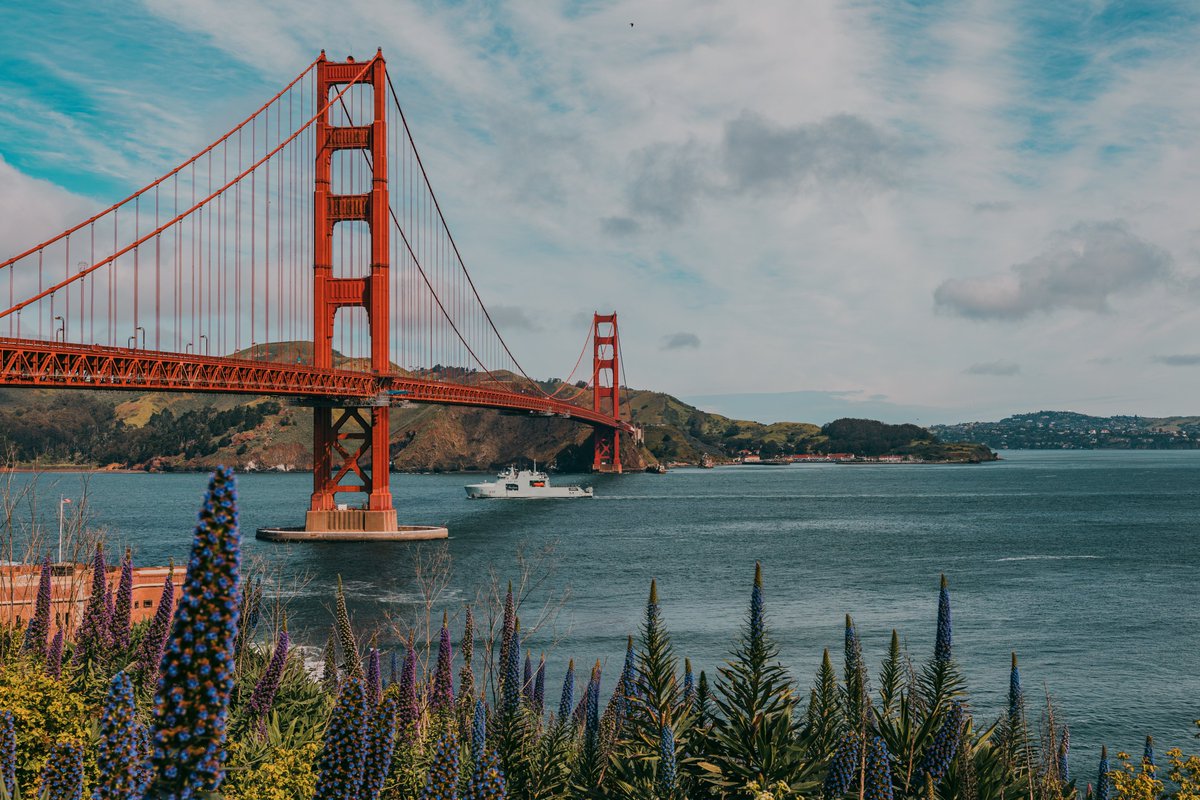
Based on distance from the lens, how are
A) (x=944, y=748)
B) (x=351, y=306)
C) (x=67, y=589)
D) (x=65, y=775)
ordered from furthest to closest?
(x=351, y=306)
(x=67, y=589)
(x=944, y=748)
(x=65, y=775)

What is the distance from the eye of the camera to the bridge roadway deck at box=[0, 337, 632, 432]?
41.8 meters

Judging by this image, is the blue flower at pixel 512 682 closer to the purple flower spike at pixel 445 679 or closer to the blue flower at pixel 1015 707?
the purple flower spike at pixel 445 679

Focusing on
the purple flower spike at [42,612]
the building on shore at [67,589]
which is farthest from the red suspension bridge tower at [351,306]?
the purple flower spike at [42,612]

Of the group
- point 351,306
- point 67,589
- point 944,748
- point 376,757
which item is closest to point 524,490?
point 351,306

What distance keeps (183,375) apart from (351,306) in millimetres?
25333

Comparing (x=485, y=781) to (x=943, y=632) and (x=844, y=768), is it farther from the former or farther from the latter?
(x=943, y=632)

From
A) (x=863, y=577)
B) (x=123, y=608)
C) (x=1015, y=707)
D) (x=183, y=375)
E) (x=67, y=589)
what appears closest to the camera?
(x=1015, y=707)

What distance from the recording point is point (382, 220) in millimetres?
74375

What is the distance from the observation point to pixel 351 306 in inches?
2938

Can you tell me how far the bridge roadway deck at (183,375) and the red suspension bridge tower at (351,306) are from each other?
2455mm

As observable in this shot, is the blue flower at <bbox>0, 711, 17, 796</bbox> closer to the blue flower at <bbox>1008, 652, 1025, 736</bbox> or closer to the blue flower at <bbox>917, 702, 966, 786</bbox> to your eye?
the blue flower at <bbox>917, 702, 966, 786</bbox>

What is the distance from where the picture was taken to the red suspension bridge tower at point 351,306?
235 feet

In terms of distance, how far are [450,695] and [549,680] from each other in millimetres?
19354

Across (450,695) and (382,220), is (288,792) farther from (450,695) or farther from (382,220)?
(382,220)
